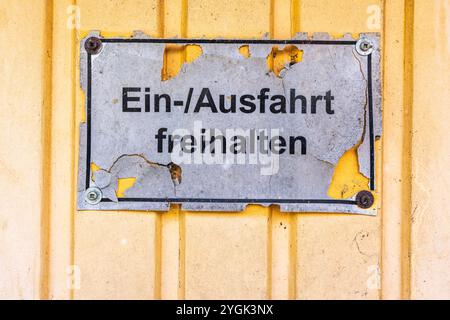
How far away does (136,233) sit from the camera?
57.2 inches

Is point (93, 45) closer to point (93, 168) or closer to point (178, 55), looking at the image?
point (178, 55)

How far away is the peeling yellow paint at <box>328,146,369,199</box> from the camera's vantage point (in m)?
1.45

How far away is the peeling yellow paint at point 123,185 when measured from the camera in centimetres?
146

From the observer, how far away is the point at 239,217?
1457 mm

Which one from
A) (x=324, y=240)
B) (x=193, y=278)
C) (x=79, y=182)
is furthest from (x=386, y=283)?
(x=79, y=182)

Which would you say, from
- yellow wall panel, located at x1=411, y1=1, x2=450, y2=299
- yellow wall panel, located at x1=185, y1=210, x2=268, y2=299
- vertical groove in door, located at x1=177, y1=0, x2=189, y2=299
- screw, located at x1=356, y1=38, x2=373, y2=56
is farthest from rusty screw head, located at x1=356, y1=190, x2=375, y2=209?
vertical groove in door, located at x1=177, y1=0, x2=189, y2=299

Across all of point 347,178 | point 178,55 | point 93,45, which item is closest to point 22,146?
point 93,45

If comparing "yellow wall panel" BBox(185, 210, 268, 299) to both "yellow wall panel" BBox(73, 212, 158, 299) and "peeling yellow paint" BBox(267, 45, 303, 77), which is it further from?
"peeling yellow paint" BBox(267, 45, 303, 77)

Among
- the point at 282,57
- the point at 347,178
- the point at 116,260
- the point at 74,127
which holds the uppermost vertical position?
the point at 282,57

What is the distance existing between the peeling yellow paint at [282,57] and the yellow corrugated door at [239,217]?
0.15 feet

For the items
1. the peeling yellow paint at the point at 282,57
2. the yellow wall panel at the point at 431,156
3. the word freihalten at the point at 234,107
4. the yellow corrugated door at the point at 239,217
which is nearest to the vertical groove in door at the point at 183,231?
the yellow corrugated door at the point at 239,217

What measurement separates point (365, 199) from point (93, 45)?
87cm

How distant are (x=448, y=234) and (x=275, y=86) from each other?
0.63m

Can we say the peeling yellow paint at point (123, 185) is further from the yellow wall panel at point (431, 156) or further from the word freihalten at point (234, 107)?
the yellow wall panel at point (431, 156)
